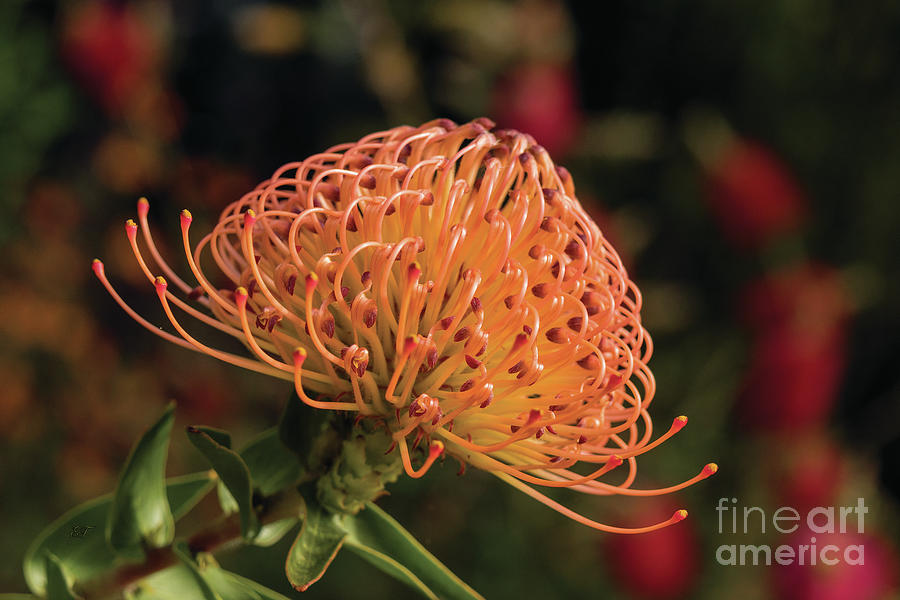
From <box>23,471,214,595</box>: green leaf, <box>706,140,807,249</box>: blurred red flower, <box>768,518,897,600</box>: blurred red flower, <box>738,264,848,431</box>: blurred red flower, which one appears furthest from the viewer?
<box>706,140,807,249</box>: blurred red flower

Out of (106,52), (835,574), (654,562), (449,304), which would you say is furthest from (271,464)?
(106,52)

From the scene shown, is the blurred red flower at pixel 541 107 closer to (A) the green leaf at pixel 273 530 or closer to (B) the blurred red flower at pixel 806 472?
(B) the blurred red flower at pixel 806 472

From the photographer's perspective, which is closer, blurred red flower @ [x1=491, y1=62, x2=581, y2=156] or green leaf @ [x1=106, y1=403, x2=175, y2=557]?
green leaf @ [x1=106, y1=403, x2=175, y2=557]

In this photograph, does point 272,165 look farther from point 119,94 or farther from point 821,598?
point 821,598

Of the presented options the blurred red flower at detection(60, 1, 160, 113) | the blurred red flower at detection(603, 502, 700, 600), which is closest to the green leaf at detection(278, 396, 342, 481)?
the blurred red flower at detection(603, 502, 700, 600)

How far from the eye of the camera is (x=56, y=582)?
1.35 ft

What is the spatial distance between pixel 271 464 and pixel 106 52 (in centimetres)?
79

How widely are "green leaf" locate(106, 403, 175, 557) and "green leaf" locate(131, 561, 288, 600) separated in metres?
0.02

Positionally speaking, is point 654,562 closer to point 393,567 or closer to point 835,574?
point 835,574

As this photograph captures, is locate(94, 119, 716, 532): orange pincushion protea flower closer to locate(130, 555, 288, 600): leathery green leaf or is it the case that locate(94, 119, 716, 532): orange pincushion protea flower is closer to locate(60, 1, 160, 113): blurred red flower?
locate(130, 555, 288, 600): leathery green leaf

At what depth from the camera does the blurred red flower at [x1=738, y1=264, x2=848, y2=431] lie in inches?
36.4

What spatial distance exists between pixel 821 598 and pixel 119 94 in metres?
1.06

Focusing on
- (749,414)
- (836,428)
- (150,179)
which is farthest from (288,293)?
(836,428)

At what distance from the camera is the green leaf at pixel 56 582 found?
0.41 metres
